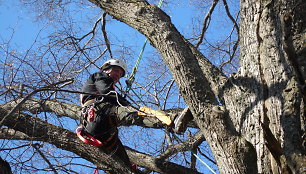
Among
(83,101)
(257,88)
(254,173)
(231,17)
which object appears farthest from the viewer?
(231,17)

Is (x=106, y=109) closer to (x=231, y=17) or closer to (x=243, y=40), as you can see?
(x=243, y=40)

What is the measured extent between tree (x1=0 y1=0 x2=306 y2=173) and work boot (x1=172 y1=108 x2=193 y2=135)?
34cm

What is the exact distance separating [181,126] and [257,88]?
0.93 m

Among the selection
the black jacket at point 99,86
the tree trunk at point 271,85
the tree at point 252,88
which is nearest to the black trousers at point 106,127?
the black jacket at point 99,86

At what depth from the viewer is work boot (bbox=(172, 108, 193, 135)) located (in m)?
3.64

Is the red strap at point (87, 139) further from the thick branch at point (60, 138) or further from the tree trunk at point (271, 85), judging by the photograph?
the tree trunk at point (271, 85)

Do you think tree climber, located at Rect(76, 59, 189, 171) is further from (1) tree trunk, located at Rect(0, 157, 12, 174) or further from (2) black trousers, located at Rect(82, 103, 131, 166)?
(1) tree trunk, located at Rect(0, 157, 12, 174)

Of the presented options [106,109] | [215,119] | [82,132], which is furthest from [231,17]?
[215,119]

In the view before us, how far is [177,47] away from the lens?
10.9 ft

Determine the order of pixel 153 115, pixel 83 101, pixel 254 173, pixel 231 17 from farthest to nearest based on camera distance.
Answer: pixel 231 17
pixel 83 101
pixel 153 115
pixel 254 173

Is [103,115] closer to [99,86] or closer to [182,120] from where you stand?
[99,86]

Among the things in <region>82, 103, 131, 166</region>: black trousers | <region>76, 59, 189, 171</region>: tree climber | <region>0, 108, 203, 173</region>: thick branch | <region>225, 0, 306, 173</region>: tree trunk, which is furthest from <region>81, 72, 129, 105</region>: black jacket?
<region>225, 0, 306, 173</region>: tree trunk

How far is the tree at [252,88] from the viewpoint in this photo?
2.62 meters

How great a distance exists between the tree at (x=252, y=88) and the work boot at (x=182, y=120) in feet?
1.13
